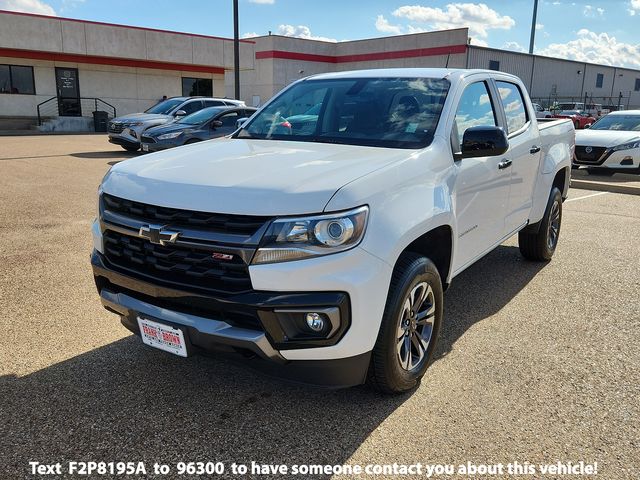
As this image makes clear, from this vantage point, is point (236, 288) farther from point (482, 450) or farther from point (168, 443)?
point (482, 450)

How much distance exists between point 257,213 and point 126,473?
1.33m

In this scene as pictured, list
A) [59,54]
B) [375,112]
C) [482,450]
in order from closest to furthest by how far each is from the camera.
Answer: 1. [482,450]
2. [375,112]
3. [59,54]

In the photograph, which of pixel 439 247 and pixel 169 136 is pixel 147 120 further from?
pixel 439 247

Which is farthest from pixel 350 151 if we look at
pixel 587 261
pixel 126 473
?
pixel 587 261

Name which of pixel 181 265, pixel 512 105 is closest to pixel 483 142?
pixel 512 105

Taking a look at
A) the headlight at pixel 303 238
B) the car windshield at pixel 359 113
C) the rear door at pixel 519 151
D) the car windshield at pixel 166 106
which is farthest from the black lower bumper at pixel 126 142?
the headlight at pixel 303 238

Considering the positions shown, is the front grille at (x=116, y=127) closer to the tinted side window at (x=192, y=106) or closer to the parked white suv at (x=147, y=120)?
the parked white suv at (x=147, y=120)

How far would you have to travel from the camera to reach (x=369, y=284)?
2604 mm

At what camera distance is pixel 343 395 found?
3.21 meters

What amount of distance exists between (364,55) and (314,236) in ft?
164

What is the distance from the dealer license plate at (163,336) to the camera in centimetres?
274

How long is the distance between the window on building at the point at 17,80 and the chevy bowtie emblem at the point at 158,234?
94.2 ft

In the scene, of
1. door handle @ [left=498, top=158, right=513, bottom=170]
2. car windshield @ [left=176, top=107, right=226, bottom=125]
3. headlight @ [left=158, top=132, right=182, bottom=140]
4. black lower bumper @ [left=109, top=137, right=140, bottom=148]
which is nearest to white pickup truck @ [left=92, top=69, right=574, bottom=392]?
door handle @ [left=498, top=158, right=513, bottom=170]

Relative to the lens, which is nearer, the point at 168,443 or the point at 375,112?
the point at 168,443
